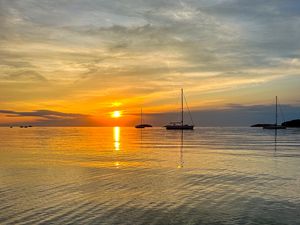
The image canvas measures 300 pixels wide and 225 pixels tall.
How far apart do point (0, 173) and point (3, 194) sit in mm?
11244

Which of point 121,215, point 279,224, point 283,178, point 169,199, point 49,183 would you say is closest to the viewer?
point 279,224

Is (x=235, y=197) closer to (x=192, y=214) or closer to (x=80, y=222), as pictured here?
(x=192, y=214)

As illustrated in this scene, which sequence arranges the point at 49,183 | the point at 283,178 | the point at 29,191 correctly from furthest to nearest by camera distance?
1. the point at 283,178
2. the point at 49,183
3. the point at 29,191

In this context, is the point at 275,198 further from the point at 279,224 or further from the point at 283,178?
the point at 283,178

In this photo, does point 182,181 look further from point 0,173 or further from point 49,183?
point 0,173

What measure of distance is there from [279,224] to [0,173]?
25.7 metres

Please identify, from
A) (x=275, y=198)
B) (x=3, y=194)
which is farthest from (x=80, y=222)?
(x=275, y=198)

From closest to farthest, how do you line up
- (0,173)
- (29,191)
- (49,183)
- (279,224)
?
(279,224)
(29,191)
(49,183)
(0,173)

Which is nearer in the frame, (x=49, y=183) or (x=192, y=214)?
(x=192, y=214)

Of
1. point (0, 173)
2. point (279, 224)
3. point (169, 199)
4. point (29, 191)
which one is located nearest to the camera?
point (279, 224)

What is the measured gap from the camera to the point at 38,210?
66.6ft

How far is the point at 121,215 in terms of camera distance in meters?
19.6

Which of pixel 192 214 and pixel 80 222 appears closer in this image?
pixel 80 222

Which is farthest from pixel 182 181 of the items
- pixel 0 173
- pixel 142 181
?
pixel 0 173
